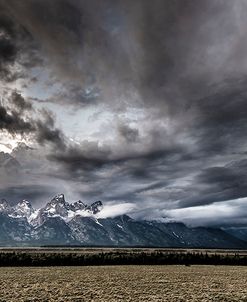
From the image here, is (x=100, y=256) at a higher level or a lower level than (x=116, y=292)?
higher

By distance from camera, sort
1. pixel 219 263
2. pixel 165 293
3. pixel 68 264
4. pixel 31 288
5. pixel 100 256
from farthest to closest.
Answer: pixel 219 263 → pixel 100 256 → pixel 68 264 → pixel 31 288 → pixel 165 293

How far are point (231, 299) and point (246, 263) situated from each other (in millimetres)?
111830

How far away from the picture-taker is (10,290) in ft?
140

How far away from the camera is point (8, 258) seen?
117 m

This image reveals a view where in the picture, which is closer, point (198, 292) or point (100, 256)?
point (198, 292)

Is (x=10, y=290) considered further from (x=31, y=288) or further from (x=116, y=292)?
(x=116, y=292)

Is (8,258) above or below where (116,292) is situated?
above

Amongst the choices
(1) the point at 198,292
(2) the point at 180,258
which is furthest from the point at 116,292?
(2) the point at 180,258

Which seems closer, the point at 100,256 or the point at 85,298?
the point at 85,298

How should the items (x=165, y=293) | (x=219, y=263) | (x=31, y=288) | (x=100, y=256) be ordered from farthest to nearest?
1. (x=219, y=263)
2. (x=100, y=256)
3. (x=31, y=288)
4. (x=165, y=293)

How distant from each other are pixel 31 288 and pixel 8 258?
77.9 metres

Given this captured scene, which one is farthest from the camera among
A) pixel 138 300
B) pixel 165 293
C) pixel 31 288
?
pixel 31 288

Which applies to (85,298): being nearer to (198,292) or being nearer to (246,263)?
(198,292)

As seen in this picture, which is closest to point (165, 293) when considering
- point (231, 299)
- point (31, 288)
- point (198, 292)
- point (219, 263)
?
point (198, 292)
